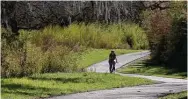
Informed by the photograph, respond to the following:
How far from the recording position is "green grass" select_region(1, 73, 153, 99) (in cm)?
2050

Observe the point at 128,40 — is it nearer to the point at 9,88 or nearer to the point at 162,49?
the point at 162,49

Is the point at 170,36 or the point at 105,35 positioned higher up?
the point at 170,36

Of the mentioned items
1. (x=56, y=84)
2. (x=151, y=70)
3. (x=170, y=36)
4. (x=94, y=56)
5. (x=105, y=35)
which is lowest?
(x=94, y=56)

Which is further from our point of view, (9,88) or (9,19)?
(9,19)

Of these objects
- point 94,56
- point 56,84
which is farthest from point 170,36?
point 56,84

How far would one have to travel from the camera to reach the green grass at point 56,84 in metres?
20.5

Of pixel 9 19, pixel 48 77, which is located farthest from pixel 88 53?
pixel 48 77

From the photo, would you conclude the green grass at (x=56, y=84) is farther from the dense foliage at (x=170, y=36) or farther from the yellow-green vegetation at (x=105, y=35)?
the yellow-green vegetation at (x=105, y=35)

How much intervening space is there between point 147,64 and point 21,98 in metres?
30.5

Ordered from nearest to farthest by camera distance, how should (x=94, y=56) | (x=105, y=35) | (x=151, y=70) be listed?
(x=151, y=70)
(x=94, y=56)
(x=105, y=35)

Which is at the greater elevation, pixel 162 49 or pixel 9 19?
pixel 9 19

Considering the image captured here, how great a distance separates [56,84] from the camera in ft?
81.1

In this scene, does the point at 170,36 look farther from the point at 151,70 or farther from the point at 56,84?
the point at 56,84

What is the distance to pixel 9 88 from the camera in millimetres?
21656
